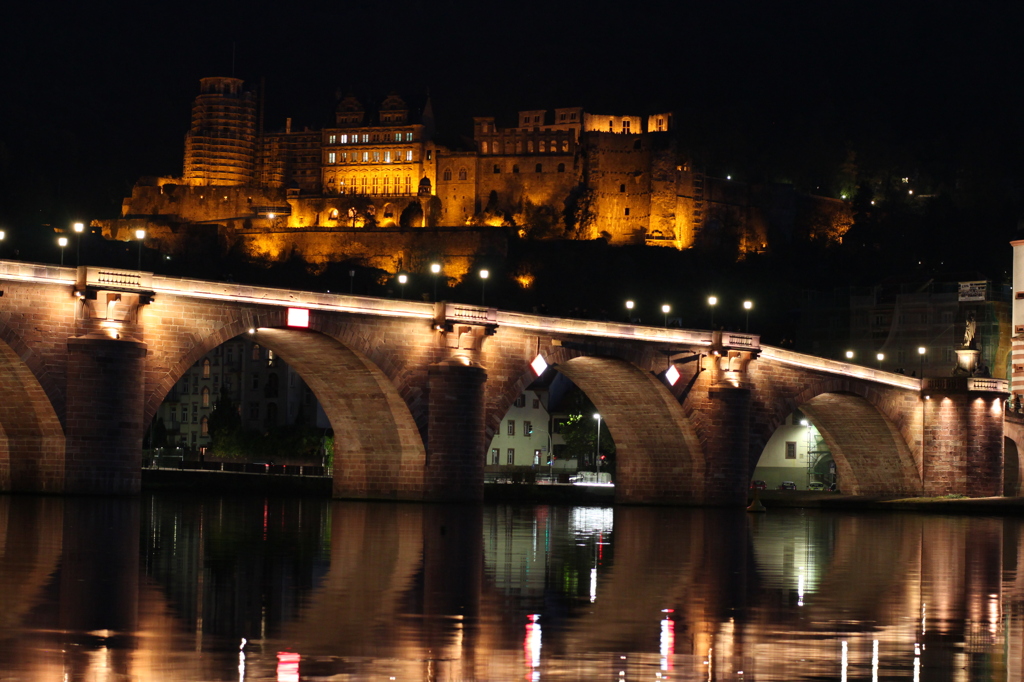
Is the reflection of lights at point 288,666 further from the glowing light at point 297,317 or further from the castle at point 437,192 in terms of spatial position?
the castle at point 437,192

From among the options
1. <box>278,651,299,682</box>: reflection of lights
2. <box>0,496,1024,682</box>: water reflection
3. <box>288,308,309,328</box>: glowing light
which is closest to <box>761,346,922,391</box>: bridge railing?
<box>288,308,309,328</box>: glowing light

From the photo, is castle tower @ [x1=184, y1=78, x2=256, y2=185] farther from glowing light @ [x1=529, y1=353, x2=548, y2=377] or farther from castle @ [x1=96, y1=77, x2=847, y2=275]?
glowing light @ [x1=529, y1=353, x2=548, y2=377]

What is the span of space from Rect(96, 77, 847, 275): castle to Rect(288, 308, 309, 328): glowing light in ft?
339

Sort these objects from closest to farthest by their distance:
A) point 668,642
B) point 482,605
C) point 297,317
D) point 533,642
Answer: point 533,642, point 668,642, point 482,605, point 297,317

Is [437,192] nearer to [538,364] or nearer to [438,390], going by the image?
[538,364]

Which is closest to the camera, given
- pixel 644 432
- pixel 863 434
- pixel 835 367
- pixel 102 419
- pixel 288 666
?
pixel 288 666

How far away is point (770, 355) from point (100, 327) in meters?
30.3

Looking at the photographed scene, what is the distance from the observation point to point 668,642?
16281 millimetres

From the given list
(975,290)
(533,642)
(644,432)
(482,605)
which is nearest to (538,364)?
(644,432)

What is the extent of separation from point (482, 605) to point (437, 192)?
14695 cm

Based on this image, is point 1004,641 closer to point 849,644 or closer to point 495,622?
point 849,644

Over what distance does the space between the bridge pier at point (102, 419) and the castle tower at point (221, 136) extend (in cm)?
12973

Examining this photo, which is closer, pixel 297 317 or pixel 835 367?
pixel 297 317

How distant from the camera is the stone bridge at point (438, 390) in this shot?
4328 cm
